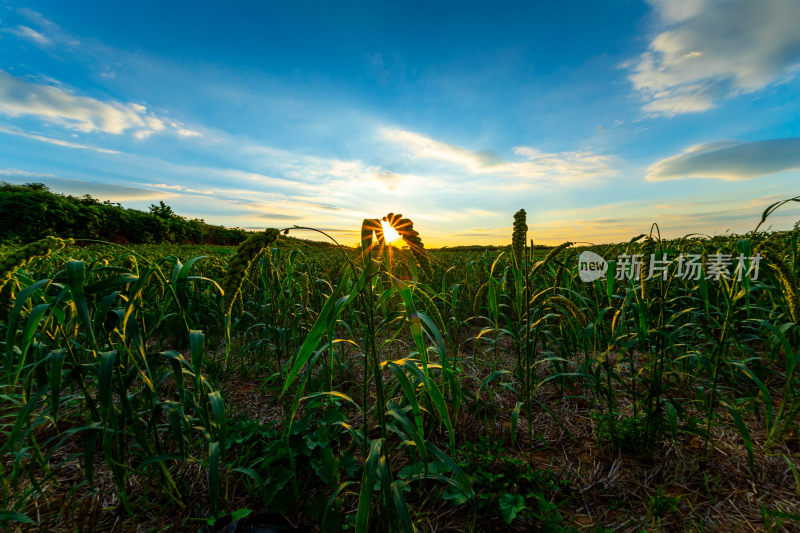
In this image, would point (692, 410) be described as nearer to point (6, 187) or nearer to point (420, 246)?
point (420, 246)

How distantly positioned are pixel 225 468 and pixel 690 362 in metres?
3.40

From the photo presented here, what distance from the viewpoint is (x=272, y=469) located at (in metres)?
1.70

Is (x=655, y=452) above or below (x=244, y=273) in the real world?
below

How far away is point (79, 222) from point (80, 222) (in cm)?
4

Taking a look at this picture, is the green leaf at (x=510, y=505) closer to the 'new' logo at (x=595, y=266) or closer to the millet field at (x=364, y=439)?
the millet field at (x=364, y=439)

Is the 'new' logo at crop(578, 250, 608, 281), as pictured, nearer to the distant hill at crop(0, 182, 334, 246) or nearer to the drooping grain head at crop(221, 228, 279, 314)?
the drooping grain head at crop(221, 228, 279, 314)

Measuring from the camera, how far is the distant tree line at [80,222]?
1694 centimetres

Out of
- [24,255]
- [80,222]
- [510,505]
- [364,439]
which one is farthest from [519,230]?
[80,222]

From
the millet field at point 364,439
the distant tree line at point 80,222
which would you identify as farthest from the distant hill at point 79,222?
the millet field at point 364,439

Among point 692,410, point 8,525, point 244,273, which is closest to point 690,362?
point 692,410

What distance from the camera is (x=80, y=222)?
20.2 m

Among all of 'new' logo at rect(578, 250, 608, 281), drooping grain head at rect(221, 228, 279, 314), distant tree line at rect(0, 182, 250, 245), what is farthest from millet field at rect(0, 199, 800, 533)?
distant tree line at rect(0, 182, 250, 245)

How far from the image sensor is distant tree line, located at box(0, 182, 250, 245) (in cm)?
1694

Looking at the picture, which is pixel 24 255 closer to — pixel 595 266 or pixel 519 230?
pixel 519 230
